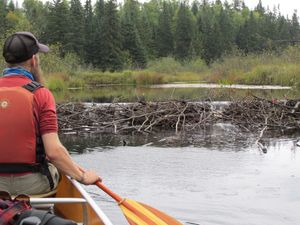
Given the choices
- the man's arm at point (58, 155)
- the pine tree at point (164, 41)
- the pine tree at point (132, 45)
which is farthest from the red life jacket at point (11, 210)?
the pine tree at point (164, 41)

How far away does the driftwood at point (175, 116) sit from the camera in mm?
15266

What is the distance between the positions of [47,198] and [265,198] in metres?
4.72

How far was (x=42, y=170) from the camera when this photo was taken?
4000 millimetres

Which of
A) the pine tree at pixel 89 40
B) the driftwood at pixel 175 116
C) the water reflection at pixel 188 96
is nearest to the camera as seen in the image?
the driftwood at pixel 175 116

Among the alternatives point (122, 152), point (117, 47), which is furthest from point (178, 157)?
point (117, 47)

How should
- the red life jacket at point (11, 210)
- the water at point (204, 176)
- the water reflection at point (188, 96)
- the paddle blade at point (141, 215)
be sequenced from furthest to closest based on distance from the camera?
the water reflection at point (188, 96) → the water at point (204, 176) → the paddle blade at point (141, 215) → the red life jacket at point (11, 210)

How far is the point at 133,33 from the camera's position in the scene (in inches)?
3167

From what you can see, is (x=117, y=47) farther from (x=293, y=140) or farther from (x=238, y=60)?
(x=293, y=140)

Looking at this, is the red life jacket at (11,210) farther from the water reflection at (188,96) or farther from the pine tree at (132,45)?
the pine tree at (132,45)

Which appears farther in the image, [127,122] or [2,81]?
[127,122]

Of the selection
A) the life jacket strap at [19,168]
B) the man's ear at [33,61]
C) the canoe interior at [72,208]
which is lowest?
the canoe interior at [72,208]

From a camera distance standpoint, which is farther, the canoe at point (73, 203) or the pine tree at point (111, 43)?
the pine tree at point (111, 43)

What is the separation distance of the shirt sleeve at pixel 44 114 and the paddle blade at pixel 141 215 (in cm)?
99

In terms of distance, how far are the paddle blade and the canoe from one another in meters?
0.28
